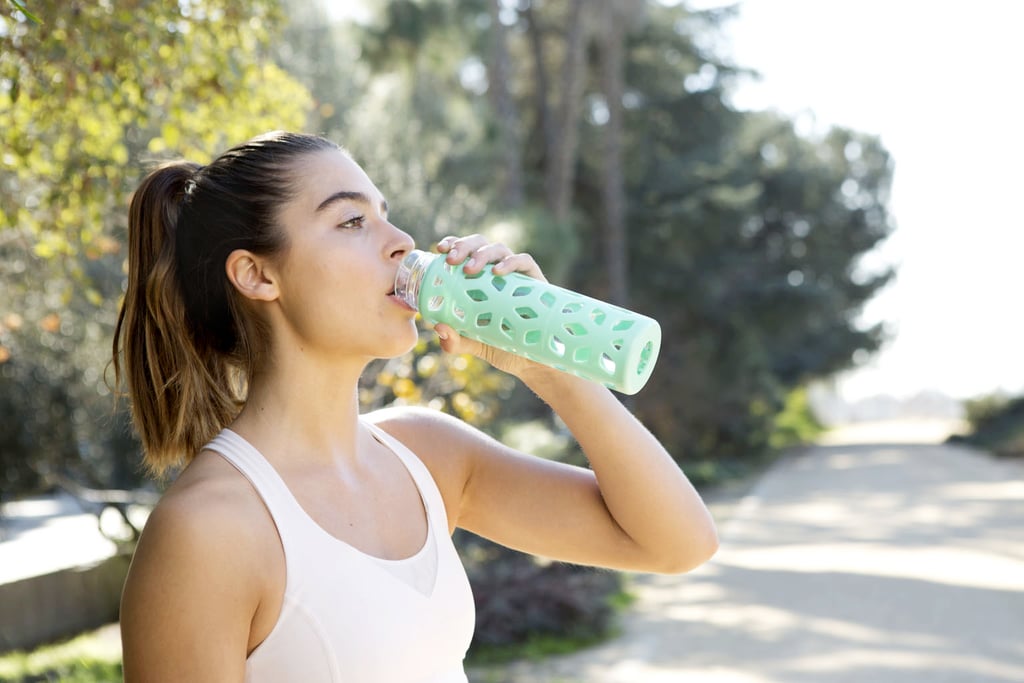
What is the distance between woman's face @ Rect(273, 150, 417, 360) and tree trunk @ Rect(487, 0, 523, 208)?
45.8 feet

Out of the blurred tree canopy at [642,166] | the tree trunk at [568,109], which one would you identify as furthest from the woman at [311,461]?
the tree trunk at [568,109]

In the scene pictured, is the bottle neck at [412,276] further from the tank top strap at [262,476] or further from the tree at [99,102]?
the tree at [99,102]

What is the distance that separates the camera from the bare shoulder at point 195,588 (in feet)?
5.24

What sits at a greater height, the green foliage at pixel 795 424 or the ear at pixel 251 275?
the ear at pixel 251 275

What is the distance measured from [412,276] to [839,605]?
7452mm

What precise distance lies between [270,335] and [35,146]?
2158 mm

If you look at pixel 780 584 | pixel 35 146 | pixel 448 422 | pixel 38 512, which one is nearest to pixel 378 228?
pixel 448 422

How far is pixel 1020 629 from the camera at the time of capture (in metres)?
7.59

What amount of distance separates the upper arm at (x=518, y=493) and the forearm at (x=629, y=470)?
0.05 metres

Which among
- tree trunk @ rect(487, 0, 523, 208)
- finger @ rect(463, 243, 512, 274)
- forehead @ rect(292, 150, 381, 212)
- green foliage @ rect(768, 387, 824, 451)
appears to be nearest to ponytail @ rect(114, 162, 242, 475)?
forehead @ rect(292, 150, 381, 212)

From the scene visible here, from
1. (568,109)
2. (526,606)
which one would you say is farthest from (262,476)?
(568,109)

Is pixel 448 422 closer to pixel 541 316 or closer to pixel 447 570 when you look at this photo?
pixel 447 570

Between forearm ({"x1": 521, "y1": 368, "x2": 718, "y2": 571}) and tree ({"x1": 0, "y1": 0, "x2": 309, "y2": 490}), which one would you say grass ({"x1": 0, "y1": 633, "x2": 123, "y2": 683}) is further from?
forearm ({"x1": 521, "y1": 368, "x2": 718, "y2": 571})

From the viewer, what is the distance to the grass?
21.1 ft
